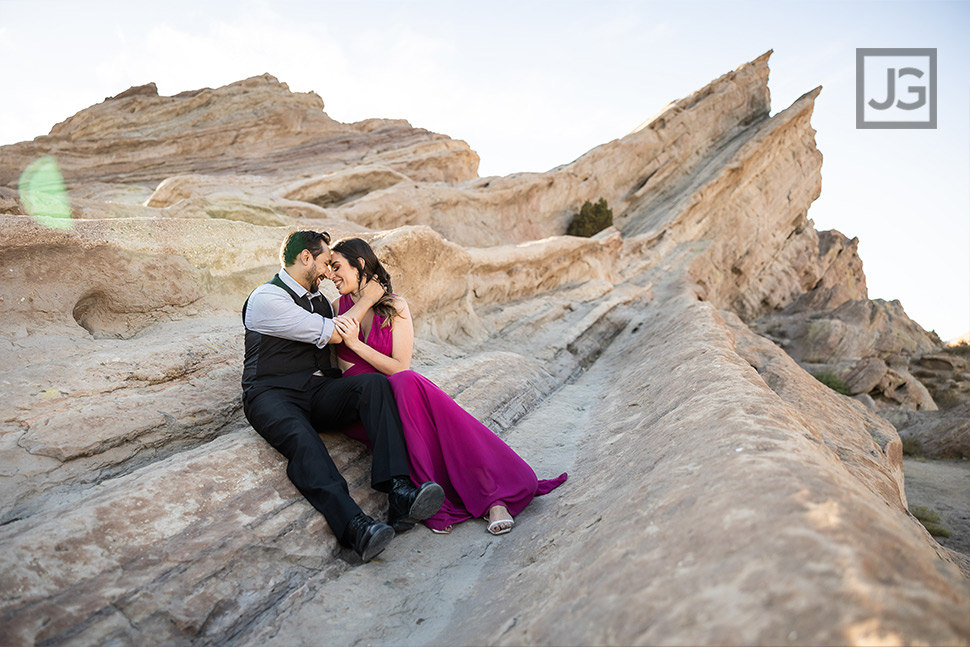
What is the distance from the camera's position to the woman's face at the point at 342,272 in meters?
3.58

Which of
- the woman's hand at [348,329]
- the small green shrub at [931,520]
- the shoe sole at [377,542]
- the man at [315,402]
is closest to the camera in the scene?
the shoe sole at [377,542]

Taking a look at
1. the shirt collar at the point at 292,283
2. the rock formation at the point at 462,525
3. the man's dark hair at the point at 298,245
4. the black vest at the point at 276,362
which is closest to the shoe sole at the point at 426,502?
the rock formation at the point at 462,525

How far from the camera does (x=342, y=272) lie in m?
3.59

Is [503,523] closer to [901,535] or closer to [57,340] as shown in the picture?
[901,535]

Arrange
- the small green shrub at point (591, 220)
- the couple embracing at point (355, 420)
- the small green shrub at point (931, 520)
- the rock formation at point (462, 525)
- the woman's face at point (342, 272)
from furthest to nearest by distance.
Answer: the small green shrub at point (591, 220)
the small green shrub at point (931, 520)
the woman's face at point (342, 272)
the couple embracing at point (355, 420)
the rock formation at point (462, 525)

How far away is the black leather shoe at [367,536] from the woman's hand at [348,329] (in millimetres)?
1092

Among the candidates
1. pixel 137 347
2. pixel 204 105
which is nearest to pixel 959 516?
pixel 137 347

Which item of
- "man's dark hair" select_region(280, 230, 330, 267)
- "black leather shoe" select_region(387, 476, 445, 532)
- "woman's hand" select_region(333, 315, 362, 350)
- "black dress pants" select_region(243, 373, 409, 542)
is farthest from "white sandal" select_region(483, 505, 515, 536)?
"man's dark hair" select_region(280, 230, 330, 267)

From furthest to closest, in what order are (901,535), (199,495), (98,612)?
1. (199,495)
2. (98,612)
3. (901,535)

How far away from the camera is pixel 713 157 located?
65.8ft

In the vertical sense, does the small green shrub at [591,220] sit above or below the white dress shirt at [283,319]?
above

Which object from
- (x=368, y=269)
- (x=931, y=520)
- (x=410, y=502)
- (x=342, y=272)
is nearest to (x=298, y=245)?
(x=342, y=272)

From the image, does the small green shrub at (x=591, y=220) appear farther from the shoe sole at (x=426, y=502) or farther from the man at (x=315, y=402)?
the shoe sole at (x=426, y=502)

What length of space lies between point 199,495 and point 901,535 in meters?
2.64
